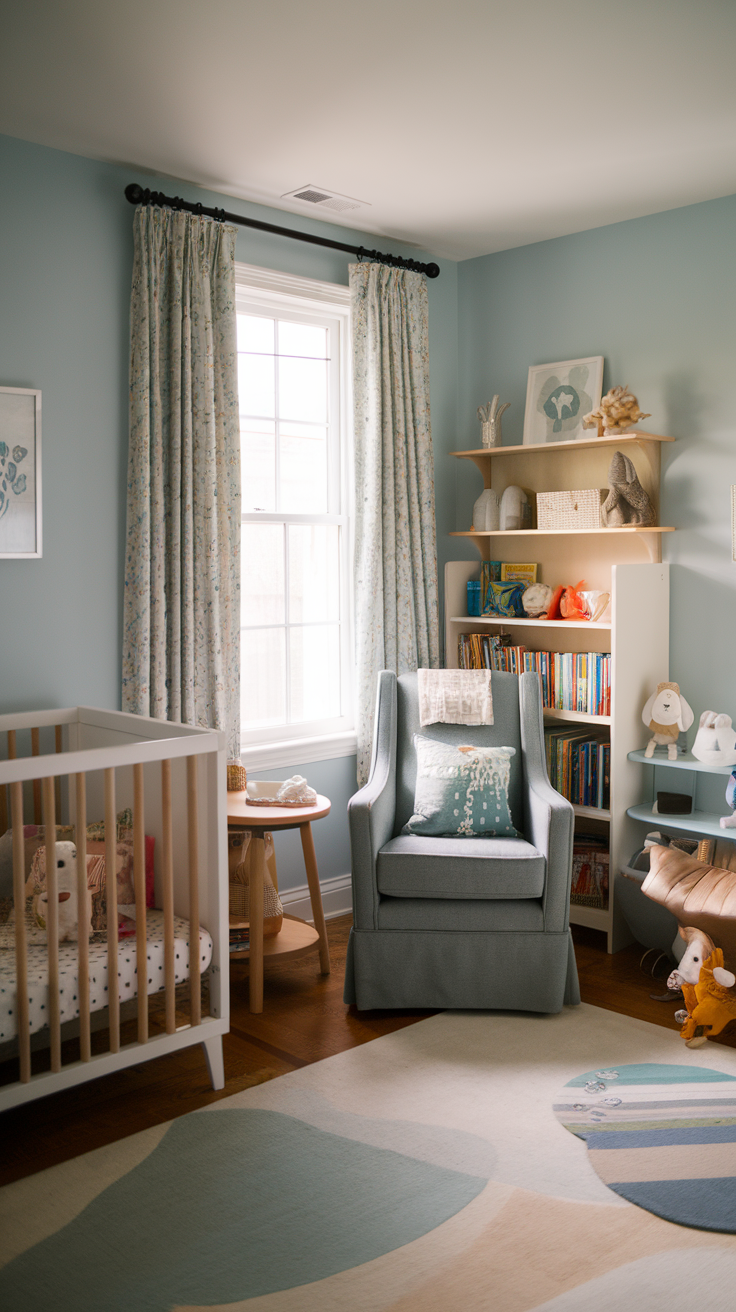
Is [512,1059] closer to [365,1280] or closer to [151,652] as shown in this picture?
[365,1280]

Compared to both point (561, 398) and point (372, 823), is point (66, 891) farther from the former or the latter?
point (561, 398)

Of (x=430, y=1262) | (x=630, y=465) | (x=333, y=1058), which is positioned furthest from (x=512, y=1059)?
(x=630, y=465)

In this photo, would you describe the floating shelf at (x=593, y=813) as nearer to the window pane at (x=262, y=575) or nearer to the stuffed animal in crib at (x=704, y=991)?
the stuffed animal in crib at (x=704, y=991)

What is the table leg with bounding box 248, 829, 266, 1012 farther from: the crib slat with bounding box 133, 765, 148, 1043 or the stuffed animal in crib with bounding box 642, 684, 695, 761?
the stuffed animal in crib with bounding box 642, 684, 695, 761

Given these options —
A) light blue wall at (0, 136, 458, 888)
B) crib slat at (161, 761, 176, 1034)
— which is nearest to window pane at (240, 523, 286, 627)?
light blue wall at (0, 136, 458, 888)

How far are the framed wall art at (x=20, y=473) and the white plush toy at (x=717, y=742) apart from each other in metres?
2.17

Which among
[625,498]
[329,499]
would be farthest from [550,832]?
[329,499]

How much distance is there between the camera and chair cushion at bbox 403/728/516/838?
10.1 ft

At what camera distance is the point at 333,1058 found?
2.64 meters

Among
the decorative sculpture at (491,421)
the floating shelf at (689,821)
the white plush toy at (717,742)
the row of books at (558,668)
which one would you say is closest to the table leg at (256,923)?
the row of books at (558,668)

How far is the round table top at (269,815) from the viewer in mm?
2889

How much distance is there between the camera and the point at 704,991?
271cm

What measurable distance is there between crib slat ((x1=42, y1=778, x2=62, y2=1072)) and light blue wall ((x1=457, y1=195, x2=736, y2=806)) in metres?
2.32

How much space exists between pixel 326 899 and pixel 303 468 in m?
1.64
